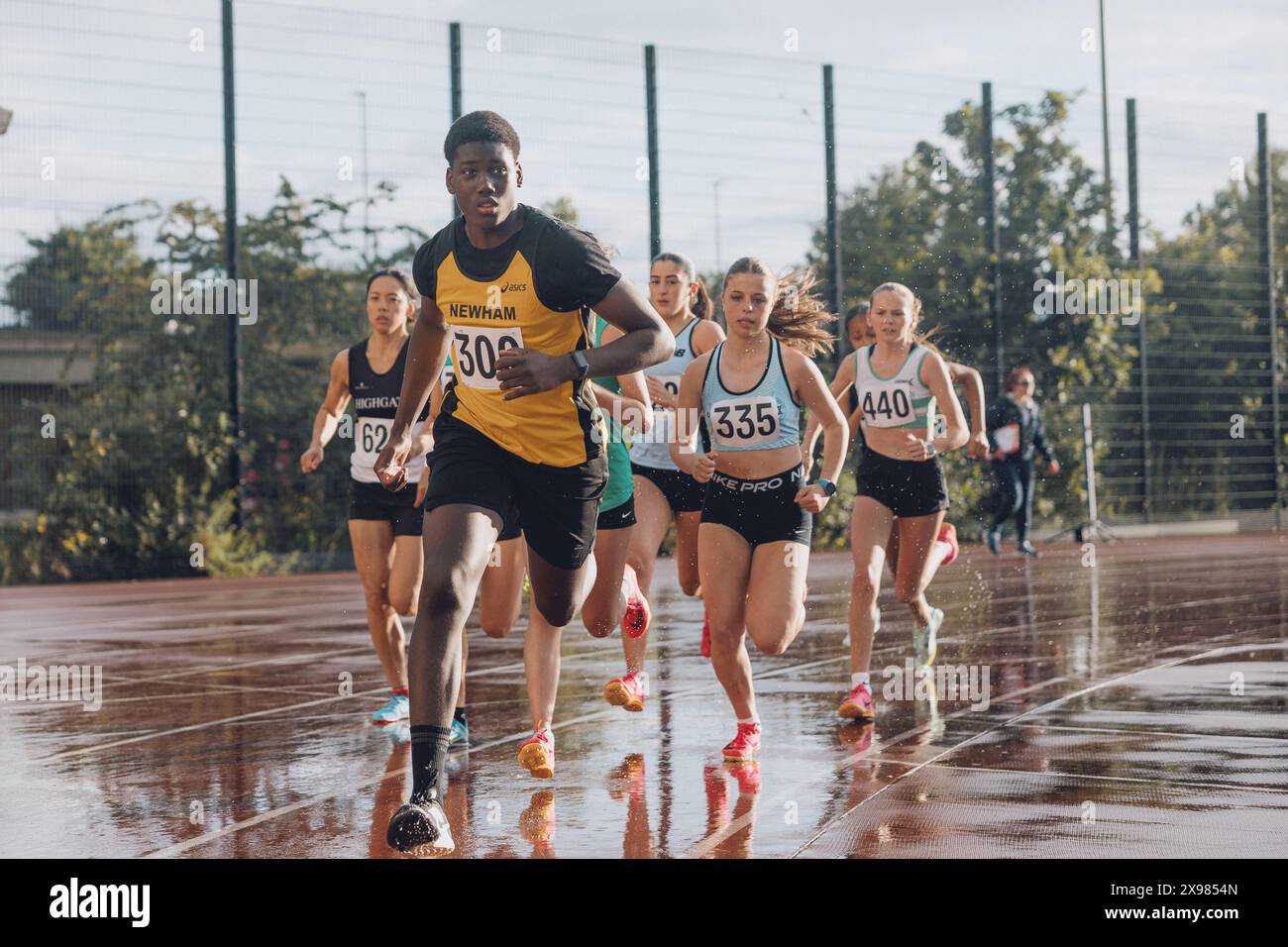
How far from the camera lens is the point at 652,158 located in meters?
21.7

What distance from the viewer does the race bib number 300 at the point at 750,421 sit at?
707 cm

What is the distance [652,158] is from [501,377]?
17.0 meters

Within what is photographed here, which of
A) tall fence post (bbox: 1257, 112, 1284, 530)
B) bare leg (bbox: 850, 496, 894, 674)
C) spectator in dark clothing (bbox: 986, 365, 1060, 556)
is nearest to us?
bare leg (bbox: 850, 496, 894, 674)

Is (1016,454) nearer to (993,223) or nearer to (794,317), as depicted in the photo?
(993,223)

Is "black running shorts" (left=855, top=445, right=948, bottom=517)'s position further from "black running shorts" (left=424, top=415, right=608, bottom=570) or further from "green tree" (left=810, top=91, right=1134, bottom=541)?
"green tree" (left=810, top=91, right=1134, bottom=541)

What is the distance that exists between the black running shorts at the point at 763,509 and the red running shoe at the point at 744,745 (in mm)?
757

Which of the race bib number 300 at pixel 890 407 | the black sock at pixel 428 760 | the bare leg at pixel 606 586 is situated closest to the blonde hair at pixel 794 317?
the race bib number 300 at pixel 890 407

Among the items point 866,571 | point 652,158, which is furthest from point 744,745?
point 652,158

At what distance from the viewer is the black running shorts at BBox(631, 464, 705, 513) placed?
875 centimetres

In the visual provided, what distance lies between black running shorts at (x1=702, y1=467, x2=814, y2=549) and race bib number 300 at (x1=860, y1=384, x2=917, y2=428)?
187cm

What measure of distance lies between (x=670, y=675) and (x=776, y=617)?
2.80 meters

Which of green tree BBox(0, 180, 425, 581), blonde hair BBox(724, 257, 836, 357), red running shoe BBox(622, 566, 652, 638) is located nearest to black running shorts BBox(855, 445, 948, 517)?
blonde hair BBox(724, 257, 836, 357)
